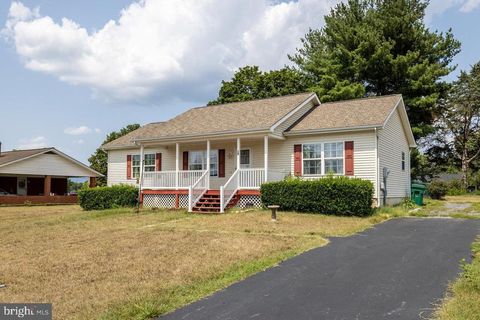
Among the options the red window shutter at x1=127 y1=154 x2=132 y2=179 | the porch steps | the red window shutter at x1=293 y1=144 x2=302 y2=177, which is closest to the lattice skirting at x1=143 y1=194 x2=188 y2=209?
the porch steps

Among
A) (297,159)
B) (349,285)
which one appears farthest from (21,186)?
(349,285)

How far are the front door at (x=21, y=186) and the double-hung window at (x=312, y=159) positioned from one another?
29070 mm

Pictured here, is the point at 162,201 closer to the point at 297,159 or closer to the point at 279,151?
the point at 279,151

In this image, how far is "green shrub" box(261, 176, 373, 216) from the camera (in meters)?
15.2

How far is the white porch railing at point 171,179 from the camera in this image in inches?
803

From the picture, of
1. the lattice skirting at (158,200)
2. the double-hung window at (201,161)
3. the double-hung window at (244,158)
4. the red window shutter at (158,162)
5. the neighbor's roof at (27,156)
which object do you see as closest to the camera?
the double-hung window at (244,158)

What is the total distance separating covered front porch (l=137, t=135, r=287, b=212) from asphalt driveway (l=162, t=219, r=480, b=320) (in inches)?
329

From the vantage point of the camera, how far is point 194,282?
6672 mm

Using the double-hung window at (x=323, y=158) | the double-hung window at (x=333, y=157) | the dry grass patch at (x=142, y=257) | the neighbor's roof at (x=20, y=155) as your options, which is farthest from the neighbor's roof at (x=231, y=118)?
the neighbor's roof at (x=20, y=155)

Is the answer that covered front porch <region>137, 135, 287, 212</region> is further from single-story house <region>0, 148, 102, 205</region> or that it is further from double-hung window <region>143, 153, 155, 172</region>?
single-story house <region>0, 148, 102, 205</region>

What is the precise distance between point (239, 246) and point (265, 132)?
9158 mm

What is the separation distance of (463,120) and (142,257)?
4078cm

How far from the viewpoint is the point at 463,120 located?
41.2 metres

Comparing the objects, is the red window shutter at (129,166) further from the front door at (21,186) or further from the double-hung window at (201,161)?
the front door at (21,186)
